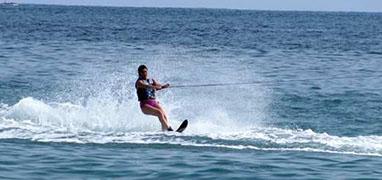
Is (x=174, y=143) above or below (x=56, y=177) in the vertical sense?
above

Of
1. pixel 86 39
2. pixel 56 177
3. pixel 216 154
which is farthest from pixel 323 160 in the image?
pixel 86 39

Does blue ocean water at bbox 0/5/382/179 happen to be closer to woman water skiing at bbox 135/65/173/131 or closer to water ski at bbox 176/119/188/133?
water ski at bbox 176/119/188/133

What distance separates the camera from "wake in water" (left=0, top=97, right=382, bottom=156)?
53.3 feet

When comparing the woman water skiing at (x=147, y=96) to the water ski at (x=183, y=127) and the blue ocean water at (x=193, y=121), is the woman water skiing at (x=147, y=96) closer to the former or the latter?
the blue ocean water at (x=193, y=121)

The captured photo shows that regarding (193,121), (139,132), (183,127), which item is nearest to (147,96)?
(139,132)

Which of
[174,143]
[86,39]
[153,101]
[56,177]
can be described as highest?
[86,39]

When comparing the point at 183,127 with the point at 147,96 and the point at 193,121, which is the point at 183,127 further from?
the point at 193,121

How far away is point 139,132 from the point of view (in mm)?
17656

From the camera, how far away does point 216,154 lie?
599 inches

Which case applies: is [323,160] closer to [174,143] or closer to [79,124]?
[174,143]

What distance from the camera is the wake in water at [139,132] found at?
53.3 feet

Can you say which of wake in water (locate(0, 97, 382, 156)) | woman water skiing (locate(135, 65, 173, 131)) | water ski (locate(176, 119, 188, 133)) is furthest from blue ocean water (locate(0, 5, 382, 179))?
woman water skiing (locate(135, 65, 173, 131))

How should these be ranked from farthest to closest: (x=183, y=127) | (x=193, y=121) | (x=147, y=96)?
(x=193, y=121)
(x=147, y=96)
(x=183, y=127)

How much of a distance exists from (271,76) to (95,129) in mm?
15811
